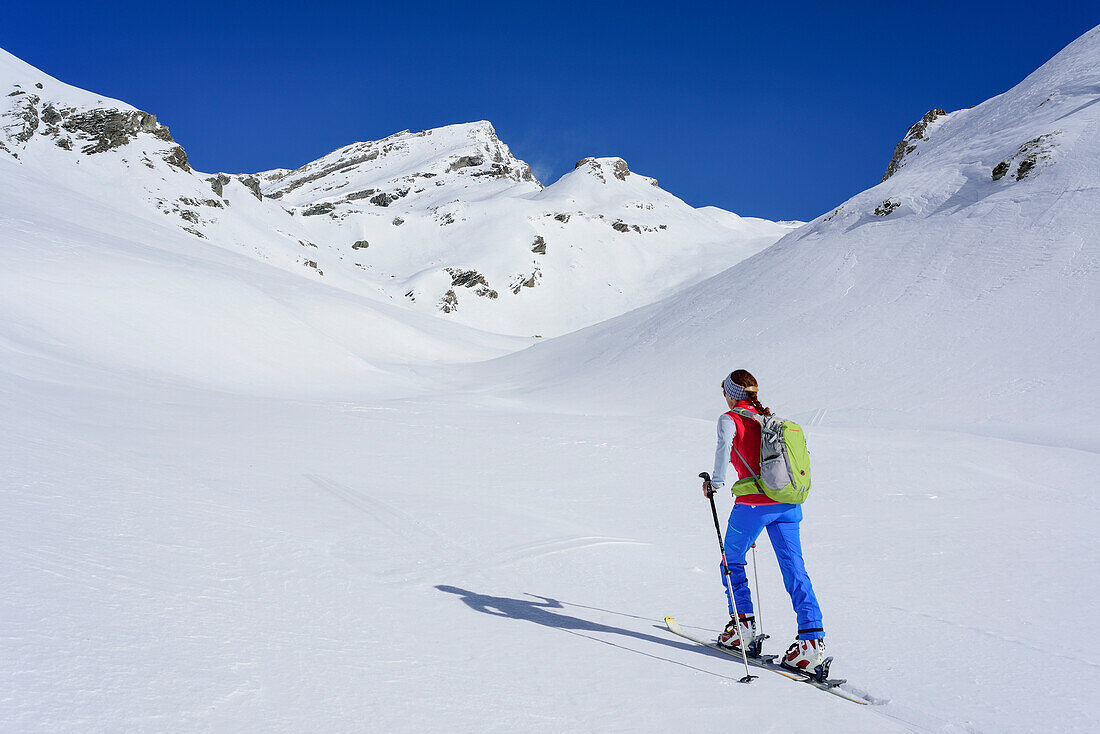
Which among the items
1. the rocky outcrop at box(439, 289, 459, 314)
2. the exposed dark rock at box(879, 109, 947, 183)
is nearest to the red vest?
the exposed dark rock at box(879, 109, 947, 183)

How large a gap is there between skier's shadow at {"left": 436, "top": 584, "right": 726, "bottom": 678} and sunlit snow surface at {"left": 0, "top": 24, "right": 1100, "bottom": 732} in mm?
36

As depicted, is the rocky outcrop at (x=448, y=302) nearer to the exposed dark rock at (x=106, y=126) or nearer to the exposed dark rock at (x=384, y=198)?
the exposed dark rock at (x=106, y=126)

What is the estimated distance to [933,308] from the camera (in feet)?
62.7

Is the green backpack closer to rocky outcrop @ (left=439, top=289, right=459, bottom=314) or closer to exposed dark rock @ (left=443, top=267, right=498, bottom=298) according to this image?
rocky outcrop @ (left=439, top=289, right=459, bottom=314)

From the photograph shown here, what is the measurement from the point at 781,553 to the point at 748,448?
75cm

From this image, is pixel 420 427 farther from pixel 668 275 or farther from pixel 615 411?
pixel 668 275

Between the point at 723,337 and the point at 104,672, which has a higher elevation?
the point at 723,337

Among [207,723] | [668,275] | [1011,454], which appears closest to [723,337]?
[1011,454]

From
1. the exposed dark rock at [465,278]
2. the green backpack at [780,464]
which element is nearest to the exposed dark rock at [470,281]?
the exposed dark rock at [465,278]

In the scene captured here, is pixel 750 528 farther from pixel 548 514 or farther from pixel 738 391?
pixel 548 514

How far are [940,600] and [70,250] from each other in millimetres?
25982

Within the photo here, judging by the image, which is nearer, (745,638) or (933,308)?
(745,638)

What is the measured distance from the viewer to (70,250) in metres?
21.7

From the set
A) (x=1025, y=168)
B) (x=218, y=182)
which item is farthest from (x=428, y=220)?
(x=1025, y=168)
